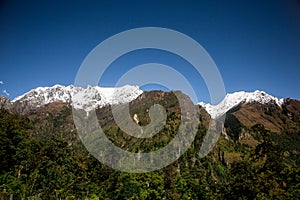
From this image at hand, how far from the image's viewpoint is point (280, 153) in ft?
79.1

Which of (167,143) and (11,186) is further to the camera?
(167,143)

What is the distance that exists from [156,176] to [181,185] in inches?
137

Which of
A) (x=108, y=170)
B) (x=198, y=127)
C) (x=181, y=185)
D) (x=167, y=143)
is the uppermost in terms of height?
(x=198, y=127)

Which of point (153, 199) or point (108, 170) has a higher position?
point (108, 170)

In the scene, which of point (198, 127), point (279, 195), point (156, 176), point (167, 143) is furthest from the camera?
point (198, 127)

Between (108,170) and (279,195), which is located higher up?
(108,170)

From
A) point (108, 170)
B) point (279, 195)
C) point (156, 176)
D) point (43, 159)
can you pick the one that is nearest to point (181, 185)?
point (156, 176)

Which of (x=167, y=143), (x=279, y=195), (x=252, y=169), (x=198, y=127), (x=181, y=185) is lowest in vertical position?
(x=279, y=195)

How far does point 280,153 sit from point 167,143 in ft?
448

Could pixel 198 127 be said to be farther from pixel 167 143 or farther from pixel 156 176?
pixel 156 176

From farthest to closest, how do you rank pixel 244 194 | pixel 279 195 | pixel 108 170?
pixel 108 170, pixel 244 194, pixel 279 195

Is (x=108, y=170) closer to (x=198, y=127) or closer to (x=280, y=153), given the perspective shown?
(x=280, y=153)

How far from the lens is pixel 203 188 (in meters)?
42.9

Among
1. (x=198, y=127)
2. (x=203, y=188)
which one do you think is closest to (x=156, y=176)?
(x=203, y=188)
